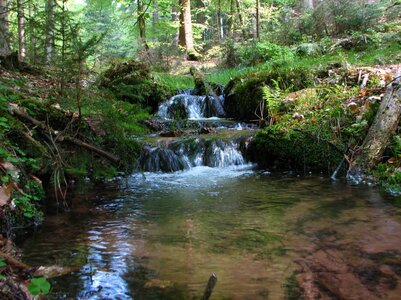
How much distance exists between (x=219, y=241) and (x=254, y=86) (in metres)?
7.24

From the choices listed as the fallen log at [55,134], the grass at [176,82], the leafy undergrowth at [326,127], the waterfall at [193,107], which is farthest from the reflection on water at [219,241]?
the grass at [176,82]

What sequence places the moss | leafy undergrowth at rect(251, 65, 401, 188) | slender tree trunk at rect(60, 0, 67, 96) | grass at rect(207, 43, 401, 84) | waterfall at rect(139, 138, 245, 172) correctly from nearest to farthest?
the moss < slender tree trunk at rect(60, 0, 67, 96) < leafy undergrowth at rect(251, 65, 401, 188) < waterfall at rect(139, 138, 245, 172) < grass at rect(207, 43, 401, 84)

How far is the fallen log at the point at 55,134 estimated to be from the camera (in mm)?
4923

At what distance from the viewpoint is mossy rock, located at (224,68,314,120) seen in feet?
32.8

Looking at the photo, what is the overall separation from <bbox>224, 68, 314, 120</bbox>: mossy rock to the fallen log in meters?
5.34

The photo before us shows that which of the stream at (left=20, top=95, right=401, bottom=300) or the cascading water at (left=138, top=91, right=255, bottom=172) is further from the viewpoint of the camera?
the cascading water at (left=138, top=91, right=255, bottom=172)

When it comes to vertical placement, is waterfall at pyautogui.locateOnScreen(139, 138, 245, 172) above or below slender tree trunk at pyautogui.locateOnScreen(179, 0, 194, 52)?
below

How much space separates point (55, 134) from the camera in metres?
5.19

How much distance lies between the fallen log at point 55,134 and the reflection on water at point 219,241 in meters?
0.72

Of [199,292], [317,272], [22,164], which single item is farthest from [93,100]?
[317,272]

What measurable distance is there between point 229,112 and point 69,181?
6.82 metres

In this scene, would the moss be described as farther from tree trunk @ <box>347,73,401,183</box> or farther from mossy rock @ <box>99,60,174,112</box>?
mossy rock @ <box>99,60,174,112</box>

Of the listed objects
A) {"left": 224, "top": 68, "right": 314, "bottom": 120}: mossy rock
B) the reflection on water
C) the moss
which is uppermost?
{"left": 224, "top": 68, "right": 314, "bottom": 120}: mossy rock

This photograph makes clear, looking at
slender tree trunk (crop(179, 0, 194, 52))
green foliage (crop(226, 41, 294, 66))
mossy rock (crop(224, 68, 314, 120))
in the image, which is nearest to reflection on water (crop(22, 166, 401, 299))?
mossy rock (crop(224, 68, 314, 120))
